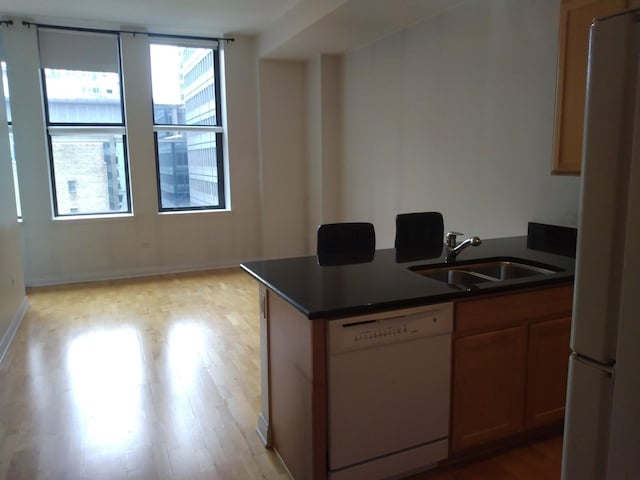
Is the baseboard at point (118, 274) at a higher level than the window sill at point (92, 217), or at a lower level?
lower

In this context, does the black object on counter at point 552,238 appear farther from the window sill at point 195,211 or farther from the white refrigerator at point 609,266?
the window sill at point 195,211

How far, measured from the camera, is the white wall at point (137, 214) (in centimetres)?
560

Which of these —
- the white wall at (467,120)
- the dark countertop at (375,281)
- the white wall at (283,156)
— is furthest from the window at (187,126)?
the dark countertop at (375,281)

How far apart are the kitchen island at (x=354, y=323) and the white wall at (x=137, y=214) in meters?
4.04

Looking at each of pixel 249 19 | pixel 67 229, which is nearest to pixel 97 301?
pixel 67 229

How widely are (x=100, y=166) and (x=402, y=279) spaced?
498cm

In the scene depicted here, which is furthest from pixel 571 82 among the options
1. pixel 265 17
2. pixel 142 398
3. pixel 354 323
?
pixel 265 17

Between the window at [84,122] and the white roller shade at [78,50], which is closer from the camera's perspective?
the white roller shade at [78,50]

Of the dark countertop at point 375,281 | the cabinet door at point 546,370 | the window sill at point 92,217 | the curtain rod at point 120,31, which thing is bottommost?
the cabinet door at point 546,370

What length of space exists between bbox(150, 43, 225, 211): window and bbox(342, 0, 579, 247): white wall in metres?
2.08

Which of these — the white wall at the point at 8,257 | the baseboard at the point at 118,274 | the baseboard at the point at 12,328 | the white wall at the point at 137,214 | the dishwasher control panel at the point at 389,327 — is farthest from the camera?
the baseboard at the point at 118,274

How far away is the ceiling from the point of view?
420 centimetres

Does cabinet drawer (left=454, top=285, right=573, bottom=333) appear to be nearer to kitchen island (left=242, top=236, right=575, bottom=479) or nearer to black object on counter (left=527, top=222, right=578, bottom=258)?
kitchen island (left=242, top=236, right=575, bottom=479)

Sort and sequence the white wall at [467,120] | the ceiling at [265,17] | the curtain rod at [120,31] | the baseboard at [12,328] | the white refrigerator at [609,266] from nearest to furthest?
the white refrigerator at [609,266] → the white wall at [467,120] → the baseboard at [12,328] → the ceiling at [265,17] → the curtain rod at [120,31]
